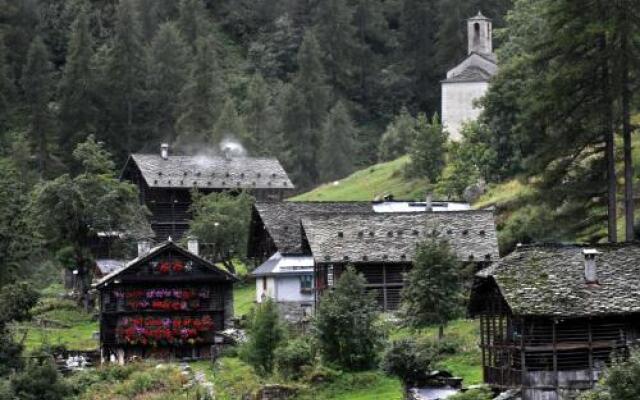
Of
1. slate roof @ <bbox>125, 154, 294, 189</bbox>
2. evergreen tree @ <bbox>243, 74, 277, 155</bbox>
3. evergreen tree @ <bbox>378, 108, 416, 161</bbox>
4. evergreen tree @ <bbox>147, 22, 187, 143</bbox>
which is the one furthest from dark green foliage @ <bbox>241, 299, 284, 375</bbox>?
evergreen tree @ <bbox>147, 22, 187, 143</bbox>

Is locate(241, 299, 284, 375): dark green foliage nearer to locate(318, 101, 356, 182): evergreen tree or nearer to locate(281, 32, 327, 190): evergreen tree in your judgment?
locate(318, 101, 356, 182): evergreen tree

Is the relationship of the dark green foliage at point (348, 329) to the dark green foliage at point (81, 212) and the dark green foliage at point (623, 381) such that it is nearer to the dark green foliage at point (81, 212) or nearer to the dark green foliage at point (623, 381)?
the dark green foliage at point (623, 381)

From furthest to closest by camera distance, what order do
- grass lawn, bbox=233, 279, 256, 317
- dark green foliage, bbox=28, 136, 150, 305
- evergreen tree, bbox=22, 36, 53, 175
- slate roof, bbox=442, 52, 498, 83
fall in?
evergreen tree, bbox=22, 36, 53, 175 < slate roof, bbox=442, 52, 498, 83 < dark green foliage, bbox=28, 136, 150, 305 < grass lawn, bbox=233, 279, 256, 317

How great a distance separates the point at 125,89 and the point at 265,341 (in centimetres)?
8052

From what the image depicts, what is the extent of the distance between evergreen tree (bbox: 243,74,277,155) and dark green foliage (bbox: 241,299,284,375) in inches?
2930

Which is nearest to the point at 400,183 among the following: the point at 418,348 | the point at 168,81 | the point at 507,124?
the point at 507,124

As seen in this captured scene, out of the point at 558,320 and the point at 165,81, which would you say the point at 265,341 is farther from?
the point at 165,81

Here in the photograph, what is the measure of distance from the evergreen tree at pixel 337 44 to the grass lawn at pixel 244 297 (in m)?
71.2

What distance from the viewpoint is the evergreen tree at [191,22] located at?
162m

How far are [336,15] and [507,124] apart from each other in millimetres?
70375

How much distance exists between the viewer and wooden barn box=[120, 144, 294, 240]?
108m

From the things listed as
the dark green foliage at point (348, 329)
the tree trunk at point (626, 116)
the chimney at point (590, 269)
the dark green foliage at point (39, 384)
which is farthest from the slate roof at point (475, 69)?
the chimney at point (590, 269)

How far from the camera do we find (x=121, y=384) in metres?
64.2

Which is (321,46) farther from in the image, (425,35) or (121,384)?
(121,384)
